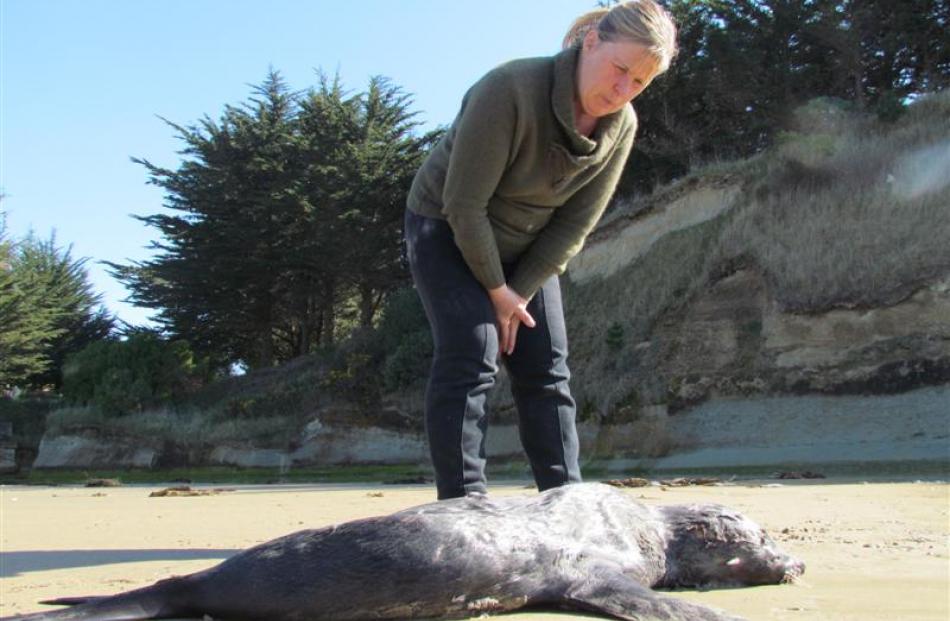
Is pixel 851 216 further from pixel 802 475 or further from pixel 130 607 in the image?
pixel 130 607

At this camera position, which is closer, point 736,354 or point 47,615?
point 47,615

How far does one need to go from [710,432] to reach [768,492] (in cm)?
821

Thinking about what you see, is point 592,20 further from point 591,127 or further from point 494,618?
point 494,618

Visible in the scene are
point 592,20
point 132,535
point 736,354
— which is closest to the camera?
point 592,20

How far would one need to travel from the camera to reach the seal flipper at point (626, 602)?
242 cm

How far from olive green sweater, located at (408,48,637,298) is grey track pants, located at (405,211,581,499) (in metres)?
0.10

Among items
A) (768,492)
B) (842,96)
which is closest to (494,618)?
(768,492)

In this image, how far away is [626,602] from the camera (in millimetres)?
2557

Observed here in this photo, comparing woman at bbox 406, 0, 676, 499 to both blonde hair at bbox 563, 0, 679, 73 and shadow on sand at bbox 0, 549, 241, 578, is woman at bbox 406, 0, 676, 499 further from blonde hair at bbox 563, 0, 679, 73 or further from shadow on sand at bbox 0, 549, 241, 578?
shadow on sand at bbox 0, 549, 241, 578

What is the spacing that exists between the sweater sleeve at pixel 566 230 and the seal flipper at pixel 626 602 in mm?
1348

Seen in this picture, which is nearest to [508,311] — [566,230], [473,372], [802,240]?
[473,372]

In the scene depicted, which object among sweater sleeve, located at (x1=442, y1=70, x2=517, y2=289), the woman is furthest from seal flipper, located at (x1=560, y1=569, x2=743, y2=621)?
sweater sleeve, located at (x1=442, y1=70, x2=517, y2=289)

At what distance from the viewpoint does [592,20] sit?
3.79 meters

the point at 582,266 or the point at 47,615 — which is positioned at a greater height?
the point at 582,266
